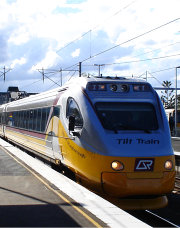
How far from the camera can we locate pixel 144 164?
827cm

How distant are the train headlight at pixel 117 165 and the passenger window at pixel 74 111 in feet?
4.98

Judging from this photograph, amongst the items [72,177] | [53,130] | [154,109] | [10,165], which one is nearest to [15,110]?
[10,165]

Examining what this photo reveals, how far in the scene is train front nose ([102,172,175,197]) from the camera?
8125mm

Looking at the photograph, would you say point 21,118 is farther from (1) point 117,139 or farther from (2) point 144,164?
(2) point 144,164

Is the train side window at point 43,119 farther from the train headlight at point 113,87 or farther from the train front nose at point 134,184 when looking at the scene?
the train front nose at point 134,184

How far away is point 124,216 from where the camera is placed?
668 centimetres

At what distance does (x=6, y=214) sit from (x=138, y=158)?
3.03 meters

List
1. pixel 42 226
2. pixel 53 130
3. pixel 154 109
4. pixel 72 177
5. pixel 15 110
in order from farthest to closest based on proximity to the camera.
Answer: pixel 15 110
pixel 53 130
pixel 72 177
pixel 154 109
pixel 42 226

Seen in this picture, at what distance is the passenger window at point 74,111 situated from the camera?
9473 millimetres

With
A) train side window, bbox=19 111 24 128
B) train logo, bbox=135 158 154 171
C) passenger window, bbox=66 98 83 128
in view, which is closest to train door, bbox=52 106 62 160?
passenger window, bbox=66 98 83 128

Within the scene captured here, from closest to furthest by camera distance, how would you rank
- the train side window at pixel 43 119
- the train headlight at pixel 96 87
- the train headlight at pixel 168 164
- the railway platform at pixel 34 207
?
the railway platform at pixel 34 207 < the train headlight at pixel 168 164 < the train headlight at pixel 96 87 < the train side window at pixel 43 119

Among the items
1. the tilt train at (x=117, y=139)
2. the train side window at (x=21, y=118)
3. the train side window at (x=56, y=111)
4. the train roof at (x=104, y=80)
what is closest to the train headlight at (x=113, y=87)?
the tilt train at (x=117, y=139)

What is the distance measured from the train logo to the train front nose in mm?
105

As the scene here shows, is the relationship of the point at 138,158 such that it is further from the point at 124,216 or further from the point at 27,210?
the point at 27,210
